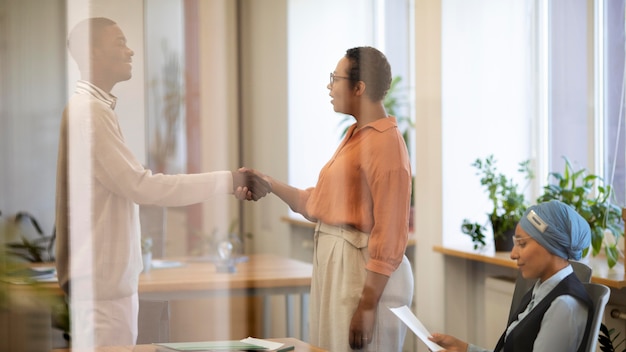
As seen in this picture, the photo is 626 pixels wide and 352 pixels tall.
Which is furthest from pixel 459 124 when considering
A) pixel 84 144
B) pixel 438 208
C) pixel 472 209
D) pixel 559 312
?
pixel 84 144

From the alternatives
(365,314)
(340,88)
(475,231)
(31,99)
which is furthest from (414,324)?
(31,99)

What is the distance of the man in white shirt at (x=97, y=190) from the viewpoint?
54.1 inches

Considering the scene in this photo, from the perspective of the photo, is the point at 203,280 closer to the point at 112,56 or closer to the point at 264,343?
the point at 264,343

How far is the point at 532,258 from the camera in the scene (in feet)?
5.73

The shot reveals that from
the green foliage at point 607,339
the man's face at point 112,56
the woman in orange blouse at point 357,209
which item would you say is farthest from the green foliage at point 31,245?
the green foliage at point 607,339

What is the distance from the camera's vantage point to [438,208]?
1956 millimetres

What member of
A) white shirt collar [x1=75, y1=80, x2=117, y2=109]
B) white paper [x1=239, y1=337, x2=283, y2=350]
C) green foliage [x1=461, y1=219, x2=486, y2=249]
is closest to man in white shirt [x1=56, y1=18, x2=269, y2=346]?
white shirt collar [x1=75, y1=80, x2=117, y2=109]

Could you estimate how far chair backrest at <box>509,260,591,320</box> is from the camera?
1785 mm

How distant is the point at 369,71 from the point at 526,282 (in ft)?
2.11

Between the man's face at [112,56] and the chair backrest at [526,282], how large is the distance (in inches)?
38.7

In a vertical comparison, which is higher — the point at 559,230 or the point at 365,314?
the point at 559,230

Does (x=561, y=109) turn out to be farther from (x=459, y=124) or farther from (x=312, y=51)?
(x=312, y=51)

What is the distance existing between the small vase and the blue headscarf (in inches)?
33.0

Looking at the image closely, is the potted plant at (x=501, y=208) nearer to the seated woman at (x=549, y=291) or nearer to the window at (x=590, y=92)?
the window at (x=590, y=92)
